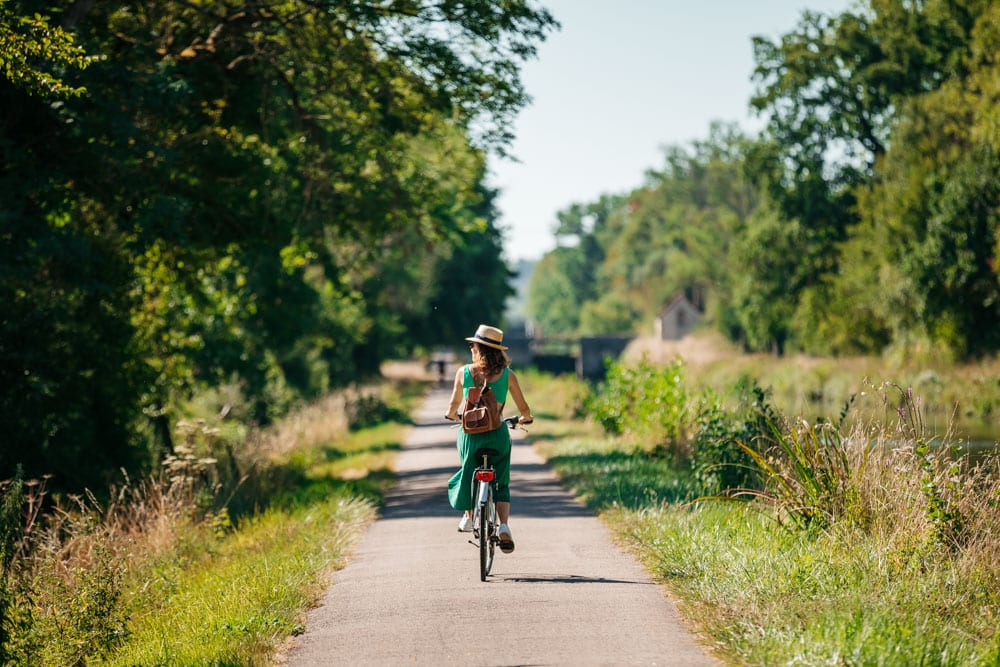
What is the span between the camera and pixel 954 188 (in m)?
41.5

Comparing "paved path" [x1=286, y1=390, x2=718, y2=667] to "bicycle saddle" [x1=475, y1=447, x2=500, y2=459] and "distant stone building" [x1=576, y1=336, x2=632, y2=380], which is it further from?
"distant stone building" [x1=576, y1=336, x2=632, y2=380]

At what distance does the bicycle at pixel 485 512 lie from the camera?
30.1 feet

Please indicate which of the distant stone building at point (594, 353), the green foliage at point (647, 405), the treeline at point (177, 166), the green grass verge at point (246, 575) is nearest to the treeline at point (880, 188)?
the distant stone building at point (594, 353)

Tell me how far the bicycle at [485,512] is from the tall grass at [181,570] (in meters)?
1.35

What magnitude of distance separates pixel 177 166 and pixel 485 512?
34.9ft

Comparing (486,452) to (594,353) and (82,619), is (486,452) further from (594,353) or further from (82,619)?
(594,353)

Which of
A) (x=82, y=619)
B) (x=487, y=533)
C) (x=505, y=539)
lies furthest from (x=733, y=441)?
(x=82, y=619)

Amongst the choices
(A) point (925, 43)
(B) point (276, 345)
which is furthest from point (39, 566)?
(A) point (925, 43)

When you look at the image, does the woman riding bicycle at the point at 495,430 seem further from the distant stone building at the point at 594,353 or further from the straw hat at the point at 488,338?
the distant stone building at the point at 594,353

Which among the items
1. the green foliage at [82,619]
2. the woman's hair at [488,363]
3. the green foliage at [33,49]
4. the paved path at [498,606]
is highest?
the green foliage at [33,49]

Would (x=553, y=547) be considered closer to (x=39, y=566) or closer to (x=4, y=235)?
(x=39, y=566)

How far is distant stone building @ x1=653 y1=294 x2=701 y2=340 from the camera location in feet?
351

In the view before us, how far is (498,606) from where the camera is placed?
27.3ft

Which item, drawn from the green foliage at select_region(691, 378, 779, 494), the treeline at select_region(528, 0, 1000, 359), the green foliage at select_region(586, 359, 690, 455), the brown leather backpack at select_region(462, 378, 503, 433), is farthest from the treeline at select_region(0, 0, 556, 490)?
the treeline at select_region(528, 0, 1000, 359)
